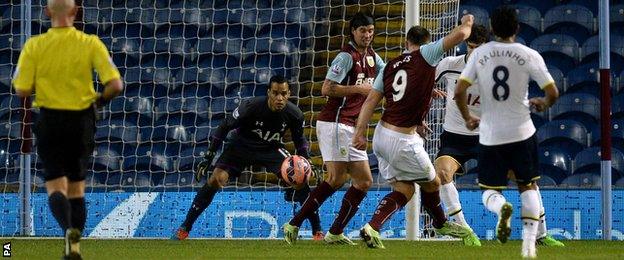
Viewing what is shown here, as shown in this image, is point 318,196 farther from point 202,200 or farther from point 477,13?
point 477,13

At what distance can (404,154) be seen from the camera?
989 centimetres

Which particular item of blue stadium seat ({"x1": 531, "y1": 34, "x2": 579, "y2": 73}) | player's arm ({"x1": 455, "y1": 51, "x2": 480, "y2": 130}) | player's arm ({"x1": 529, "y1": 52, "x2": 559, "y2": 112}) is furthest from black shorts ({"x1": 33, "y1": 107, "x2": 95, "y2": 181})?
blue stadium seat ({"x1": 531, "y1": 34, "x2": 579, "y2": 73})

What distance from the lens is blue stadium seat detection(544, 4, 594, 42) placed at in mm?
15547

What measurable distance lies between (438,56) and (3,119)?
22.8ft

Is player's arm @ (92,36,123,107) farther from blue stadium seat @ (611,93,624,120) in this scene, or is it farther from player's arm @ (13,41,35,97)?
blue stadium seat @ (611,93,624,120)

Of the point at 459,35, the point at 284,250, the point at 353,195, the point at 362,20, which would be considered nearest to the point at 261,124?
the point at 353,195

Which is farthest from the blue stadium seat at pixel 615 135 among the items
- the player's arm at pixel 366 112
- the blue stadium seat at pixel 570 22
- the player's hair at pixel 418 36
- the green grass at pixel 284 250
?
the player's arm at pixel 366 112

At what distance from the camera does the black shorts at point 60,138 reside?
7.62 meters

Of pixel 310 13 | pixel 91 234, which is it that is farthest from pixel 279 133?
pixel 310 13

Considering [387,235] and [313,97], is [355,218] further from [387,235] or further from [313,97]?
[313,97]

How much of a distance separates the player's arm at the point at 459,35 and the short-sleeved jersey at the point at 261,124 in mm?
2713

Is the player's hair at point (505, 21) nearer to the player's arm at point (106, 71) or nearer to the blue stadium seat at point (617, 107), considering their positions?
the player's arm at point (106, 71)

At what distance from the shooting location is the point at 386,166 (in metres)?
10.4

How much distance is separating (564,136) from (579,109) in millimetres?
437
